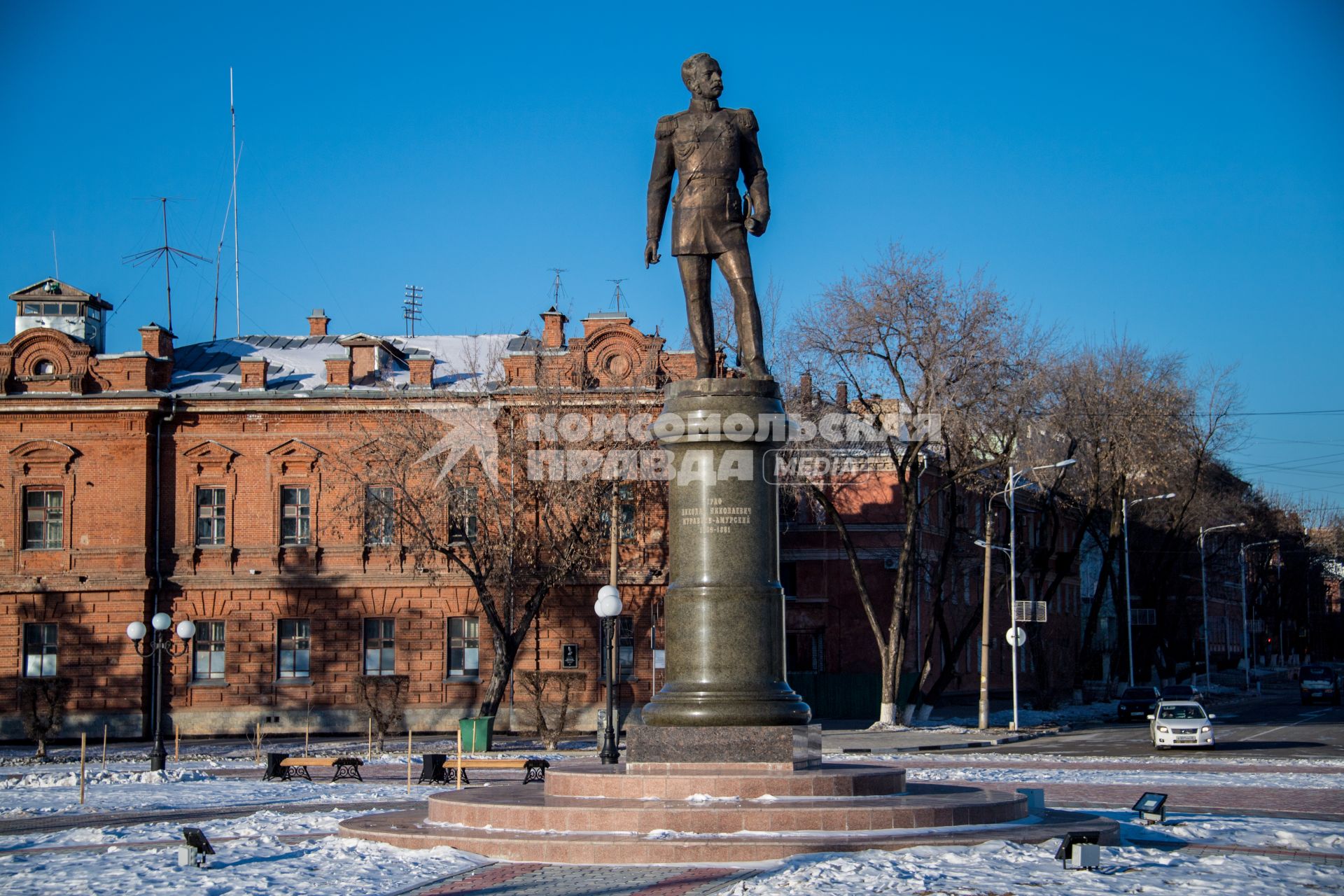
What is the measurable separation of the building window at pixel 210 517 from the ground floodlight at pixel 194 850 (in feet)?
104

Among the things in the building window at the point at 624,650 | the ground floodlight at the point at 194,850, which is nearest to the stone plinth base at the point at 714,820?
the ground floodlight at the point at 194,850

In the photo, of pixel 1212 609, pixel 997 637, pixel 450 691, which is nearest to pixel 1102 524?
pixel 997 637

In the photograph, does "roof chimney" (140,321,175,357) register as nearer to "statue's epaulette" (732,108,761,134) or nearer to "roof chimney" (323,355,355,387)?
"roof chimney" (323,355,355,387)

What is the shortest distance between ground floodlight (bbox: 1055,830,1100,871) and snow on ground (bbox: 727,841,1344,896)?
0.24 ft

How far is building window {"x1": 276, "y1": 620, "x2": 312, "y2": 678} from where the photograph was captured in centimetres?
4250

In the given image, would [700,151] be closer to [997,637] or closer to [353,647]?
[353,647]

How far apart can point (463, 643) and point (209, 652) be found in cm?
716

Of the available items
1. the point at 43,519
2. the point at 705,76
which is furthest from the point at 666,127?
the point at 43,519

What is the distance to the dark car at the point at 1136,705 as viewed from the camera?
1866 inches

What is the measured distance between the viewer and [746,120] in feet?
52.9

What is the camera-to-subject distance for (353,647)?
42500mm

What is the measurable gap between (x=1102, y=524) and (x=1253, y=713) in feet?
59.0

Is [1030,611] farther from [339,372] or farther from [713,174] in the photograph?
[713,174]

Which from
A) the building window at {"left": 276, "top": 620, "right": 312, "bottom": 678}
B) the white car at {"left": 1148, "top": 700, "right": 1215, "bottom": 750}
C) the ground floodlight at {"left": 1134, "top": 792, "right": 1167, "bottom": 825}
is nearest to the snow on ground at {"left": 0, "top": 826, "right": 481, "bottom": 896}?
the ground floodlight at {"left": 1134, "top": 792, "right": 1167, "bottom": 825}
